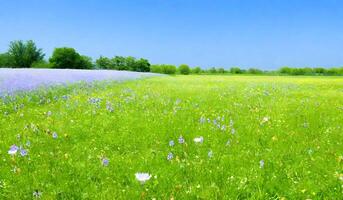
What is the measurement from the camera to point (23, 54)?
105 m

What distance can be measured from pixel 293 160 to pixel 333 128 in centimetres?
276

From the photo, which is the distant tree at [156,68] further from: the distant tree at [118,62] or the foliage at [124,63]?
the distant tree at [118,62]

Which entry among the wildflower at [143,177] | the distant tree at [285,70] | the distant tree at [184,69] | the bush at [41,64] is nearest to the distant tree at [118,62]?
the distant tree at [184,69]

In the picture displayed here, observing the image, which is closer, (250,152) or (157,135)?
(250,152)

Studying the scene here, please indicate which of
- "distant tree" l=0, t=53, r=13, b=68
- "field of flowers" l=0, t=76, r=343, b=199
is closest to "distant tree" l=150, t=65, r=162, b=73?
"distant tree" l=0, t=53, r=13, b=68

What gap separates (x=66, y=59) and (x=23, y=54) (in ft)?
48.2

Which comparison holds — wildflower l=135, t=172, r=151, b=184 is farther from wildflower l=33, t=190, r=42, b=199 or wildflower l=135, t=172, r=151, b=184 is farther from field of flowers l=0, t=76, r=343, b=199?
wildflower l=33, t=190, r=42, b=199

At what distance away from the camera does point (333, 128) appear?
731cm

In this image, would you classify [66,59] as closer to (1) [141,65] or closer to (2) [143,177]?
(1) [141,65]

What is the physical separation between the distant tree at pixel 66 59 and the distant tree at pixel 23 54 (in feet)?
20.9

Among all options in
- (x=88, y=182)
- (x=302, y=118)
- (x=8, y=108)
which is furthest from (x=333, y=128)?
(x=8, y=108)

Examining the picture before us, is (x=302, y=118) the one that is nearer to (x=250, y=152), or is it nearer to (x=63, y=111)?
(x=250, y=152)

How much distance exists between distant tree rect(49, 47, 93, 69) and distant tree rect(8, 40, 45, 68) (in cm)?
637

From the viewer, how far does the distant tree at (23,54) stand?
10406 centimetres
